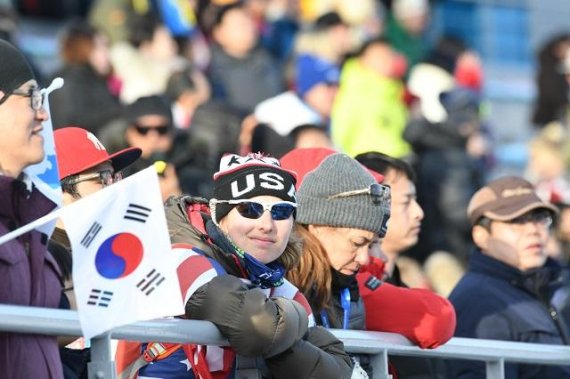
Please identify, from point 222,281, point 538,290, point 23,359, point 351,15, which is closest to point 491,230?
point 538,290

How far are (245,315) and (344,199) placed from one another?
1.34 meters

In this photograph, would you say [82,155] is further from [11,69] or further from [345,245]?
[11,69]

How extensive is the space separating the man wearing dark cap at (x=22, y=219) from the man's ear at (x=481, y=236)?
365 centimetres

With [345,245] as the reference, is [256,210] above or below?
above

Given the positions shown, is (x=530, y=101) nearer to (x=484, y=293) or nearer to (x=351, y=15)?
(x=351, y=15)

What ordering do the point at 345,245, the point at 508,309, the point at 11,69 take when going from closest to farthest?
the point at 11,69, the point at 345,245, the point at 508,309

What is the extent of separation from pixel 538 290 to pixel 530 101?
31.6 ft

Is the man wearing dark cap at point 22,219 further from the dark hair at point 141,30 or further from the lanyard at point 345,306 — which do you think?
the dark hair at point 141,30

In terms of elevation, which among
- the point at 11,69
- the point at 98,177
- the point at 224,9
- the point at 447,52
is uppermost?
the point at 224,9

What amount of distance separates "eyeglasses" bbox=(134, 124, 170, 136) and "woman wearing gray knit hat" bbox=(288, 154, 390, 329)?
10.1 feet

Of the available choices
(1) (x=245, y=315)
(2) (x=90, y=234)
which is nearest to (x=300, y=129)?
(1) (x=245, y=315)

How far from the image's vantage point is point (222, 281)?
5.48m

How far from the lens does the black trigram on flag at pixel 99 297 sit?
4.81 metres

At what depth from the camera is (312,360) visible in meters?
5.65
